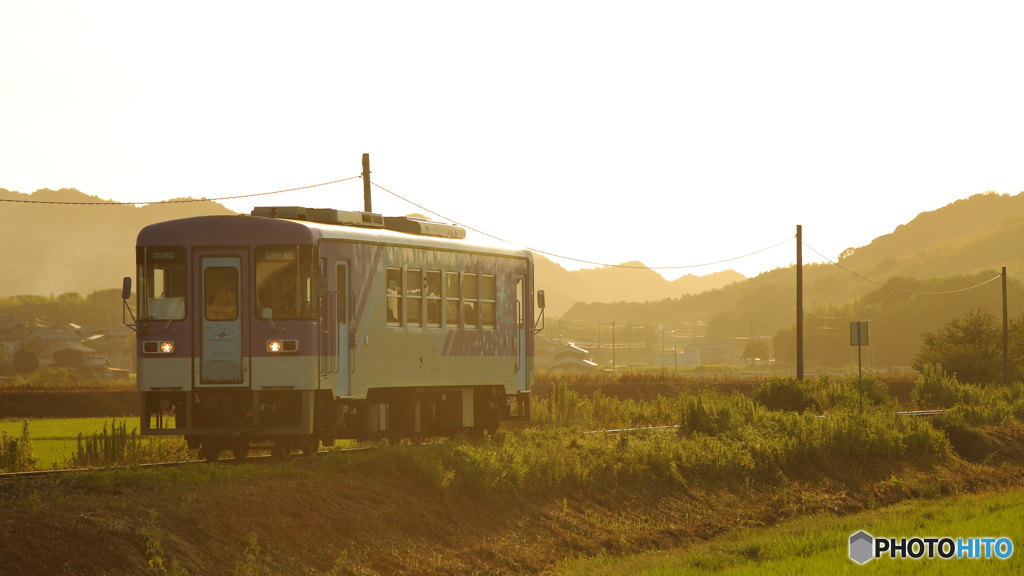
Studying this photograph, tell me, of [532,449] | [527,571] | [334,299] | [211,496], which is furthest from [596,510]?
[211,496]

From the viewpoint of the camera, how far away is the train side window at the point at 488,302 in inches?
988

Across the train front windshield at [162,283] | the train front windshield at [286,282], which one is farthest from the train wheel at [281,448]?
the train front windshield at [162,283]

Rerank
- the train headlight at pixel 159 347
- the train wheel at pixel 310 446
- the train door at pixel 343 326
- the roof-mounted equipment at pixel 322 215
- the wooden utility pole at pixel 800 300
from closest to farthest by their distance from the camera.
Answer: the train headlight at pixel 159 347 → the train wheel at pixel 310 446 → the train door at pixel 343 326 → the roof-mounted equipment at pixel 322 215 → the wooden utility pole at pixel 800 300

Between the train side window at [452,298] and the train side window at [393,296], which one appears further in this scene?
the train side window at [452,298]

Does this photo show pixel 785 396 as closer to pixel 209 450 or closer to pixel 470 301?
pixel 470 301

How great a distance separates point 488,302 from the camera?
2538 centimetres

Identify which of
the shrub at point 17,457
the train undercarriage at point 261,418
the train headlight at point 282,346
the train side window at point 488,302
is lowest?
the shrub at point 17,457

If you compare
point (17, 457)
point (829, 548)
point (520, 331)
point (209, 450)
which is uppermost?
point (520, 331)

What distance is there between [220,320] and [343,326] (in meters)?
1.96

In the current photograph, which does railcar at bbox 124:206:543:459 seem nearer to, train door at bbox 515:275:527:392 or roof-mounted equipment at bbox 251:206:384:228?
roof-mounted equipment at bbox 251:206:384:228

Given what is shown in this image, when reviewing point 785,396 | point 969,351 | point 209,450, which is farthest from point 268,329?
point 969,351

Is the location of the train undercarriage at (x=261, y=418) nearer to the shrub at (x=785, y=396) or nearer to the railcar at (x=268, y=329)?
the railcar at (x=268, y=329)

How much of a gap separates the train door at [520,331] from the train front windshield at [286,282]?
25.1ft

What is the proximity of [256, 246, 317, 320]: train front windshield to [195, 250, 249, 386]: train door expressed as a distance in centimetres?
34
